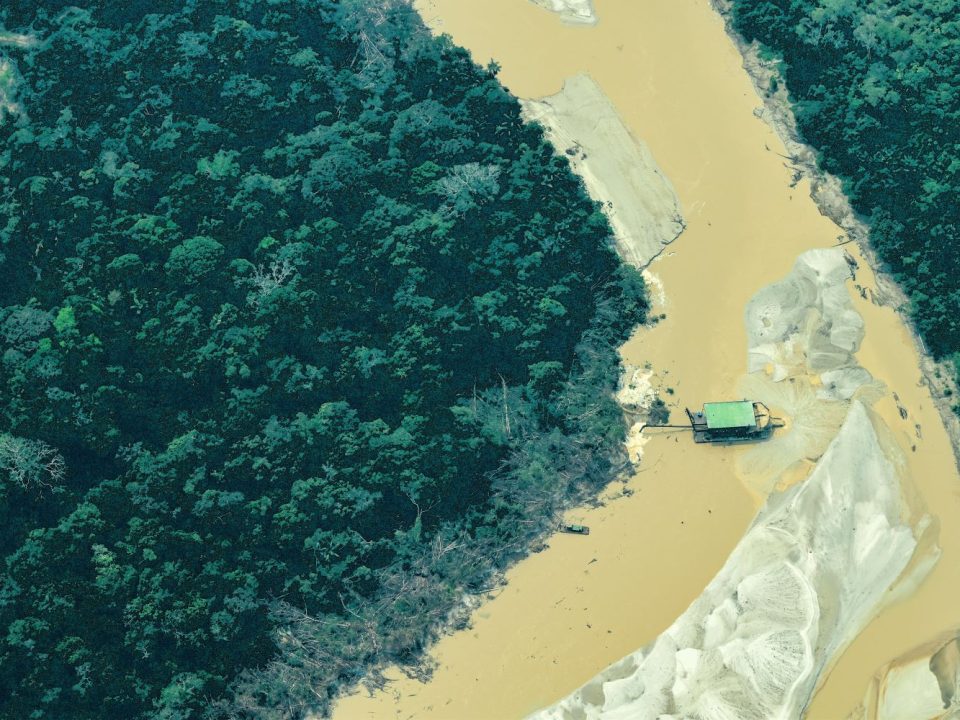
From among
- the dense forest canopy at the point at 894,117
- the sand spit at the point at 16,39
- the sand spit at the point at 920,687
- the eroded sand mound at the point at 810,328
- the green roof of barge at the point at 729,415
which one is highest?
the dense forest canopy at the point at 894,117

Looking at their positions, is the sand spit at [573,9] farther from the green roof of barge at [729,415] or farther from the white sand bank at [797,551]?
the green roof of barge at [729,415]

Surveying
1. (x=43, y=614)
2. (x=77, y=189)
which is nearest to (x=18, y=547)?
(x=43, y=614)

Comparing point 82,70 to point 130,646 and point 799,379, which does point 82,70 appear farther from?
point 799,379

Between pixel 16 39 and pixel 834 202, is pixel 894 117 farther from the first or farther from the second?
pixel 16 39

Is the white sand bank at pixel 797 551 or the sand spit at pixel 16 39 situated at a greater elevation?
the sand spit at pixel 16 39

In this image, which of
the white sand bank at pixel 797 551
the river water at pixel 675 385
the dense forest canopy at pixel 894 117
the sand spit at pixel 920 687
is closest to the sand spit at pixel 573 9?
the river water at pixel 675 385

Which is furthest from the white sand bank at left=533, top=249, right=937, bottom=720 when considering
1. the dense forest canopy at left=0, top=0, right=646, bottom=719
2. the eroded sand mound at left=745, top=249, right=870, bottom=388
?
the dense forest canopy at left=0, top=0, right=646, bottom=719

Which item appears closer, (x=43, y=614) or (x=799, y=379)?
(x=43, y=614)

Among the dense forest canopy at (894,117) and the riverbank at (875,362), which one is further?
the dense forest canopy at (894,117)
